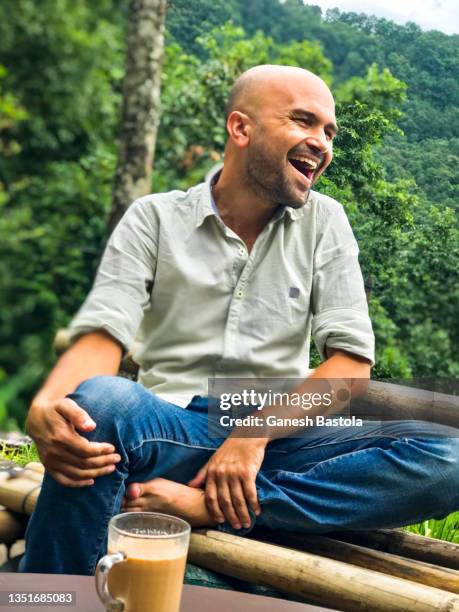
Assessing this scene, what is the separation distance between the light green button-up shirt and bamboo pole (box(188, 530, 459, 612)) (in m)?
0.31

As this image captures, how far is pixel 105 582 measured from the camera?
903 millimetres

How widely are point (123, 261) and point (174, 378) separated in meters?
0.26

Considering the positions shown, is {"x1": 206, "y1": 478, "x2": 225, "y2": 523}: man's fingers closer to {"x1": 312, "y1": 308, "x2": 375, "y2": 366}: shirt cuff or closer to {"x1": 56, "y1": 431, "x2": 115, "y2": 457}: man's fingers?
{"x1": 56, "y1": 431, "x2": 115, "y2": 457}: man's fingers

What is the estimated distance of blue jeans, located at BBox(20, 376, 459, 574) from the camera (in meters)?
1.66

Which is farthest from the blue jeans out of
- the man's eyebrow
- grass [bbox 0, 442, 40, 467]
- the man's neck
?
grass [bbox 0, 442, 40, 467]

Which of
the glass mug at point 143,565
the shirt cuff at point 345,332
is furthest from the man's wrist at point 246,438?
the glass mug at point 143,565

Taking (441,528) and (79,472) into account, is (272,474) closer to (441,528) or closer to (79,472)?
(79,472)

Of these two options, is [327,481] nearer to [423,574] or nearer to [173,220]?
[423,574]

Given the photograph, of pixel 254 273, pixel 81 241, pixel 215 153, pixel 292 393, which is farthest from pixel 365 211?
pixel 81 241

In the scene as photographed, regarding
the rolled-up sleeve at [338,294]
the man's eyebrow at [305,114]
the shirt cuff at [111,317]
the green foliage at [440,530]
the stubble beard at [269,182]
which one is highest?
the man's eyebrow at [305,114]

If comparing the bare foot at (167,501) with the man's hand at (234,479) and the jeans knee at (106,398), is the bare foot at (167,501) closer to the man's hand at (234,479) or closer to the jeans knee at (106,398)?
the man's hand at (234,479)

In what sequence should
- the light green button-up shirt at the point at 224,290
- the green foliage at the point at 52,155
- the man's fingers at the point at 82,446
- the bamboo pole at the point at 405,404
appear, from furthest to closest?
the green foliage at the point at 52,155 < the bamboo pole at the point at 405,404 < the light green button-up shirt at the point at 224,290 < the man's fingers at the point at 82,446

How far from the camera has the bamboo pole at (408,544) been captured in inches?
69.6

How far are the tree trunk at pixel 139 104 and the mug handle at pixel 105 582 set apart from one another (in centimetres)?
213
